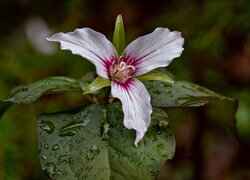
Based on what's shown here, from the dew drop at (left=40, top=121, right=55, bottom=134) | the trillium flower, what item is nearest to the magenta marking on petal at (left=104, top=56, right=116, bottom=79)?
the trillium flower

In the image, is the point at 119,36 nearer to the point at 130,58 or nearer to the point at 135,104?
the point at 130,58

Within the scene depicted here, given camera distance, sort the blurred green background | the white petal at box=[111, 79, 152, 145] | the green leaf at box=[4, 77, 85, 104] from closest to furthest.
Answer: the white petal at box=[111, 79, 152, 145] → the green leaf at box=[4, 77, 85, 104] → the blurred green background

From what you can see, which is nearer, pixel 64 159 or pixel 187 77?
pixel 64 159

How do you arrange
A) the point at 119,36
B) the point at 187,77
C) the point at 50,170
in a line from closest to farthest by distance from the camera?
the point at 50,170, the point at 119,36, the point at 187,77

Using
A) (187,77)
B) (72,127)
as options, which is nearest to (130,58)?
(72,127)

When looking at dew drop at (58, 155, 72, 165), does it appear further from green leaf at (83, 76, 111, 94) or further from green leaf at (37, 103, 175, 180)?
green leaf at (83, 76, 111, 94)

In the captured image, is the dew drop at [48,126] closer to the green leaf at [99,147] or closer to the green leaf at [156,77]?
the green leaf at [99,147]

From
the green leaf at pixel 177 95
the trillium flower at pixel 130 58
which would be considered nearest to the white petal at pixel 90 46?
the trillium flower at pixel 130 58
